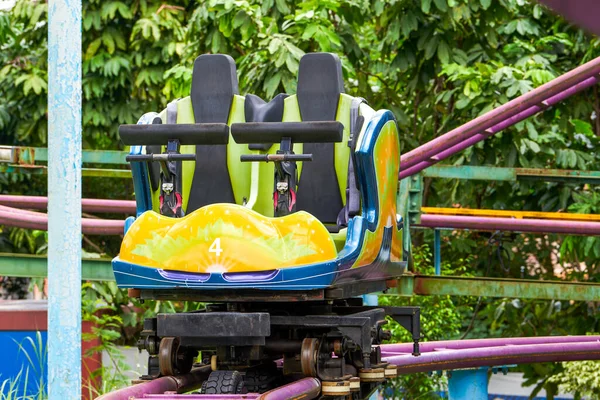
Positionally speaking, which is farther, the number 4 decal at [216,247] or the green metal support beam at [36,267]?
the green metal support beam at [36,267]

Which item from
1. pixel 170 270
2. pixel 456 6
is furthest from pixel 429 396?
pixel 170 270

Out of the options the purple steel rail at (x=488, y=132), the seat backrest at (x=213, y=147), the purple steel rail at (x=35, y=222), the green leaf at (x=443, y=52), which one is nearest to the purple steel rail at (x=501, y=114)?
the purple steel rail at (x=488, y=132)

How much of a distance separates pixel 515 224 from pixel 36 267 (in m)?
2.96

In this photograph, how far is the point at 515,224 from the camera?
6.07 meters

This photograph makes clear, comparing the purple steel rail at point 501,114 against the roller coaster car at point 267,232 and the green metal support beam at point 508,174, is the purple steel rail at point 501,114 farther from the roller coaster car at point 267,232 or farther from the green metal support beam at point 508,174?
the roller coaster car at point 267,232

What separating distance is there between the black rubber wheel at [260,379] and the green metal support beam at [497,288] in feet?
6.18

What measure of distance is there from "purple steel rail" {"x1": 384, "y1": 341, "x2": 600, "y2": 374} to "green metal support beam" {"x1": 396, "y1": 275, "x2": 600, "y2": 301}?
33 centimetres

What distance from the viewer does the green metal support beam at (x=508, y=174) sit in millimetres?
6594

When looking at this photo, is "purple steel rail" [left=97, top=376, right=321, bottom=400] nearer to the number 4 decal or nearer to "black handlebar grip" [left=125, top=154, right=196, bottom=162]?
the number 4 decal

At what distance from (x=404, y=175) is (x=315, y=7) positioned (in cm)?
209

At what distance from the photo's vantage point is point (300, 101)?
4598mm

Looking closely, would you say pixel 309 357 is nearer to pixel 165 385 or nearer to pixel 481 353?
pixel 165 385

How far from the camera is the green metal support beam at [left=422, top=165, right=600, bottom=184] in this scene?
6.59 meters

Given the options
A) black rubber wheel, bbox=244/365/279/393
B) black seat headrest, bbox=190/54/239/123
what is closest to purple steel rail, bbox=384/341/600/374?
black rubber wheel, bbox=244/365/279/393
